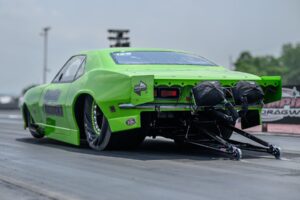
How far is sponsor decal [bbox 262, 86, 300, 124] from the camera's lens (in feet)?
50.1

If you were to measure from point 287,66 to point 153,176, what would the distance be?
120 metres

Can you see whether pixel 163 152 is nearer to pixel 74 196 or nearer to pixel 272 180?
pixel 272 180

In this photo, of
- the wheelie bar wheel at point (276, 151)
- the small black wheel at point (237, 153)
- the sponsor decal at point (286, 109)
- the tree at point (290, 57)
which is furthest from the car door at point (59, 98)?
the tree at point (290, 57)

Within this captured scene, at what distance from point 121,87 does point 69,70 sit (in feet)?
7.19

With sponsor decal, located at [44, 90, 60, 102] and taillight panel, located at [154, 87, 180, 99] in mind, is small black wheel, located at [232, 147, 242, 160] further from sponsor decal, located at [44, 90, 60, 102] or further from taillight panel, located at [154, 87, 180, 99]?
sponsor decal, located at [44, 90, 60, 102]

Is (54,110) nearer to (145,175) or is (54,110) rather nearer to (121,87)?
(121,87)

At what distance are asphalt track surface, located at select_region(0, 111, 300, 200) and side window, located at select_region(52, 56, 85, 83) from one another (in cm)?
118

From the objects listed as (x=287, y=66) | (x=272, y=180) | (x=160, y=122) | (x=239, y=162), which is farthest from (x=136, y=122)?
(x=287, y=66)

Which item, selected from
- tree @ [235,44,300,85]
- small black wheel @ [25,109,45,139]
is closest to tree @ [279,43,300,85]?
tree @ [235,44,300,85]

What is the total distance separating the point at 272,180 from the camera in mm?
6258

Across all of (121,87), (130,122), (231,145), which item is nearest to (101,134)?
(130,122)

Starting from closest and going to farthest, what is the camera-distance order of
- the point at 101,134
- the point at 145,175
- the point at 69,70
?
the point at 145,175 < the point at 101,134 < the point at 69,70

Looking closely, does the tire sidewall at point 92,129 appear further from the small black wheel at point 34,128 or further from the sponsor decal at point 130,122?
the small black wheel at point 34,128

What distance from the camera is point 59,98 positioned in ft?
31.8
